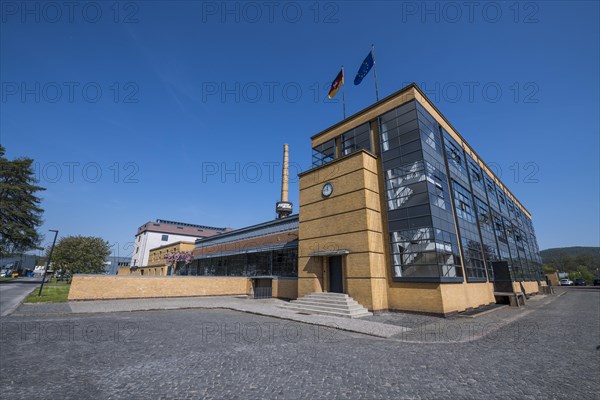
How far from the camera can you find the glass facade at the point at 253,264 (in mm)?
24812

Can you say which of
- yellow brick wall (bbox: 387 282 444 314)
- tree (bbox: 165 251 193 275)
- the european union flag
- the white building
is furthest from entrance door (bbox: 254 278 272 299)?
the white building

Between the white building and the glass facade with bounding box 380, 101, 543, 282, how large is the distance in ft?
210

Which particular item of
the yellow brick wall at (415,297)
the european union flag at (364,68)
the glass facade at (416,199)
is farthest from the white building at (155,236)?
the glass facade at (416,199)

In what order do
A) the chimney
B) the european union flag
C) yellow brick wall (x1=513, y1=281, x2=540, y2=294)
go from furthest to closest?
the chimney, yellow brick wall (x1=513, y1=281, x2=540, y2=294), the european union flag

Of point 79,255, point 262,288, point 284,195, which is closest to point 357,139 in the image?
point 262,288

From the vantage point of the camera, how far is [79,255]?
32969 mm

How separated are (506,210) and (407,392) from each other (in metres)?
35.4

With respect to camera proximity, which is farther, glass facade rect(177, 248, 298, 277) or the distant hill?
the distant hill

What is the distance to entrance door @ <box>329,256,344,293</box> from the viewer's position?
16727 mm

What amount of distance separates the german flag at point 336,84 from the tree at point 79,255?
35638mm

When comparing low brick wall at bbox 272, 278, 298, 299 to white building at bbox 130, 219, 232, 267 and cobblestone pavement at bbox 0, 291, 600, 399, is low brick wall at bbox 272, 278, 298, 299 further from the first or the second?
white building at bbox 130, 219, 232, 267

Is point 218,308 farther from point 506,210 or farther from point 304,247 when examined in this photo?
point 506,210

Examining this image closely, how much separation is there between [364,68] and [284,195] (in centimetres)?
2504

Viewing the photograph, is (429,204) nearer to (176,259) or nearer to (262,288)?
(262,288)
